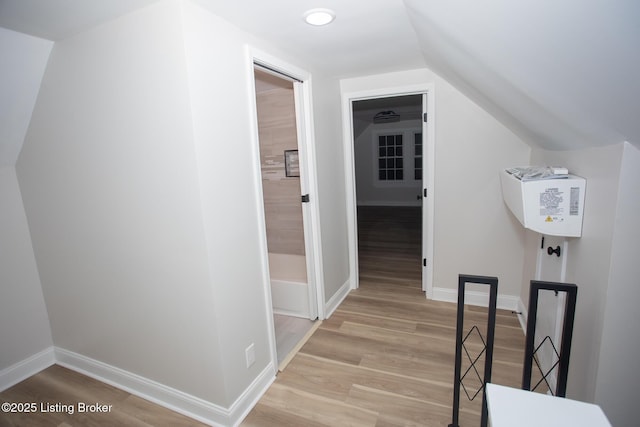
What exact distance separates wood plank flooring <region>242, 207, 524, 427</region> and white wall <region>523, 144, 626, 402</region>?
0.65 metres

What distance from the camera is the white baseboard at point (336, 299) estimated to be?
292 centimetres

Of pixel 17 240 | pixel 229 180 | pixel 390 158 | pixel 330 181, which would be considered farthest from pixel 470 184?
pixel 390 158

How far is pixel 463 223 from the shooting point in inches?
116

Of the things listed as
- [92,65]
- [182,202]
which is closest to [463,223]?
[182,202]

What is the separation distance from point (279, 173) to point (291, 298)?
119 cm

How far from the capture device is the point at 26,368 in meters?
2.27

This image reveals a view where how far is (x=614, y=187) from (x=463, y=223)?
176 centimetres

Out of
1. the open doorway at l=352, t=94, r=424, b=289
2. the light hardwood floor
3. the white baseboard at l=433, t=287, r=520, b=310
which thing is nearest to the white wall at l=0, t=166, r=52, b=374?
the light hardwood floor

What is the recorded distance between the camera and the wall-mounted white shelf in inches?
59.6

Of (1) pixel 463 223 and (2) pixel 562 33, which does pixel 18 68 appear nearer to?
(2) pixel 562 33

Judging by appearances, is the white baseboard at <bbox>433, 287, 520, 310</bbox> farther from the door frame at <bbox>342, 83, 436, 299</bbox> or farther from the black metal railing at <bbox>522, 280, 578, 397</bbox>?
the black metal railing at <bbox>522, 280, 578, 397</bbox>

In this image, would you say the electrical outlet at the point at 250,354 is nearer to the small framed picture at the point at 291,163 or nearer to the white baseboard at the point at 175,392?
the white baseboard at the point at 175,392

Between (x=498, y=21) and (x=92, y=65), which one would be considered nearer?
(x=498, y=21)

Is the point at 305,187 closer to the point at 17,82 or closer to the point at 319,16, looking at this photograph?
the point at 319,16
